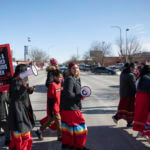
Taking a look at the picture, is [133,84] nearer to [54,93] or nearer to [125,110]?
[125,110]

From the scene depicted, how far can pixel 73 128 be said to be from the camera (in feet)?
13.4

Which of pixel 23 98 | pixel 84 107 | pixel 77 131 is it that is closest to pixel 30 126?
pixel 23 98

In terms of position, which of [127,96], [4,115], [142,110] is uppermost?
[127,96]

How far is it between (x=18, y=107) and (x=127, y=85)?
303cm

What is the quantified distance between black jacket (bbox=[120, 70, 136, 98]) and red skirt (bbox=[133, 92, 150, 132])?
36.2 inches

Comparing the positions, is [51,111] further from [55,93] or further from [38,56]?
[38,56]

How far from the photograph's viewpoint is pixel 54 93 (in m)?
4.59

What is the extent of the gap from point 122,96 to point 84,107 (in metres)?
3.05

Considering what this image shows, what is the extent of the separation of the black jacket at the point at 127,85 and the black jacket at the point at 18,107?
111 inches

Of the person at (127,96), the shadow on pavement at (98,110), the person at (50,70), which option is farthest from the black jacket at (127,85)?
the shadow on pavement at (98,110)

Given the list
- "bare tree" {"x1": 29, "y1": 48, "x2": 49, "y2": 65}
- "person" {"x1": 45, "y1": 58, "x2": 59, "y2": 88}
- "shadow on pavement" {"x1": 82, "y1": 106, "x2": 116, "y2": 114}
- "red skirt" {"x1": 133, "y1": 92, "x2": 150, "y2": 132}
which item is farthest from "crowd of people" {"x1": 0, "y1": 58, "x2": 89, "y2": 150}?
"bare tree" {"x1": 29, "y1": 48, "x2": 49, "y2": 65}

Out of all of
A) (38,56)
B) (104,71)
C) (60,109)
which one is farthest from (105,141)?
(38,56)

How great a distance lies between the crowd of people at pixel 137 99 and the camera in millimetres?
4461

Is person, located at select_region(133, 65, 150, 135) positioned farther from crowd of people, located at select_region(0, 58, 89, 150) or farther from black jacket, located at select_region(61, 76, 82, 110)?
black jacket, located at select_region(61, 76, 82, 110)
